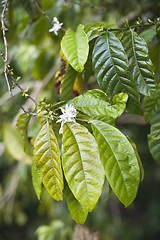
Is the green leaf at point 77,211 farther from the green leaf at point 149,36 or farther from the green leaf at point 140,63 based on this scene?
the green leaf at point 149,36

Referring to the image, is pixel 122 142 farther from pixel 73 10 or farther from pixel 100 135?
pixel 73 10

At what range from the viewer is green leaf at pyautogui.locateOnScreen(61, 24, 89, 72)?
53 cm

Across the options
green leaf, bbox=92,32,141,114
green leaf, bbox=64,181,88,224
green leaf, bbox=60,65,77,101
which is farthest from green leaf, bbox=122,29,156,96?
green leaf, bbox=64,181,88,224

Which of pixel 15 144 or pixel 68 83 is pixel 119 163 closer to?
pixel 68 83

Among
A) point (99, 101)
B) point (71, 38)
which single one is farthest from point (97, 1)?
point (99, 101)

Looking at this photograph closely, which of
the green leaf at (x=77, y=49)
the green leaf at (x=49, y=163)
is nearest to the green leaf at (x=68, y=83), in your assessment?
the green leaf at (x=77, y=49)

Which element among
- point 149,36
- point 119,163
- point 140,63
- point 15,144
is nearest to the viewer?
point 119,163

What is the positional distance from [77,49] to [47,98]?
0.14 m

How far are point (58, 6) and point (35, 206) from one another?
112 inches

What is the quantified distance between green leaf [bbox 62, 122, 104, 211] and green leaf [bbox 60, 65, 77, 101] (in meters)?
0.18

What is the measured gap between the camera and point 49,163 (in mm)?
478

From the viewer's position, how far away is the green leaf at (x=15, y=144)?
2.74ft

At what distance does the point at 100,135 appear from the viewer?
460 mm

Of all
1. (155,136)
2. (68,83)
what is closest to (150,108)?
(155,136)
